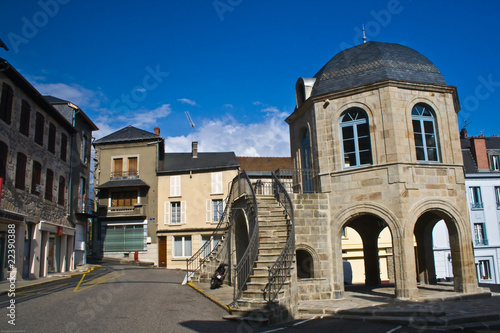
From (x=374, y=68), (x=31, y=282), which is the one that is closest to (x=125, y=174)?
(x=31, y=282)

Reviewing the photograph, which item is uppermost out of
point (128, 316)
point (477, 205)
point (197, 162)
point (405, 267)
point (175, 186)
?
point (197, 162)

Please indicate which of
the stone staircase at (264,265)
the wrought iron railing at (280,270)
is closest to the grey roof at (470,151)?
the stone staircase at (264,265)

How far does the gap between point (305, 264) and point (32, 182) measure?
1268 cm

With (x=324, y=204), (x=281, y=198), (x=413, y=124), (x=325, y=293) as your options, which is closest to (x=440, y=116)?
(x=413, y=124)

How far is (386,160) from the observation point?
1212 centimetres

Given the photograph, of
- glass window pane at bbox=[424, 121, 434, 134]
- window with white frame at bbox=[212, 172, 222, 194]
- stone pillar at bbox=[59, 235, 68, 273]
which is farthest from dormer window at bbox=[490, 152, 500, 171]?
stone pillar at bbox=[59, 235, 68, 273]

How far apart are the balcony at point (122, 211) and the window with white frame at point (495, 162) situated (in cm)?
2491

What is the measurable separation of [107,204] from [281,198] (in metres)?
A: 21.3

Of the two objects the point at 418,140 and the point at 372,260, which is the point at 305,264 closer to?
the point at 372,260

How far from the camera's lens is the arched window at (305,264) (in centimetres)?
1233

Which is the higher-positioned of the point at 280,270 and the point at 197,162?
the point at 197,162

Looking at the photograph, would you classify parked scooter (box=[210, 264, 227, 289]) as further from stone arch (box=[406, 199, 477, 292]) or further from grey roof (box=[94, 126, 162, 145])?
grey roof (box=[94, 126, 162, 145])

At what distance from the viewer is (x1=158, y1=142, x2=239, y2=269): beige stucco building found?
29.9 m

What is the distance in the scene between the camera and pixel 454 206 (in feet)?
40.0
